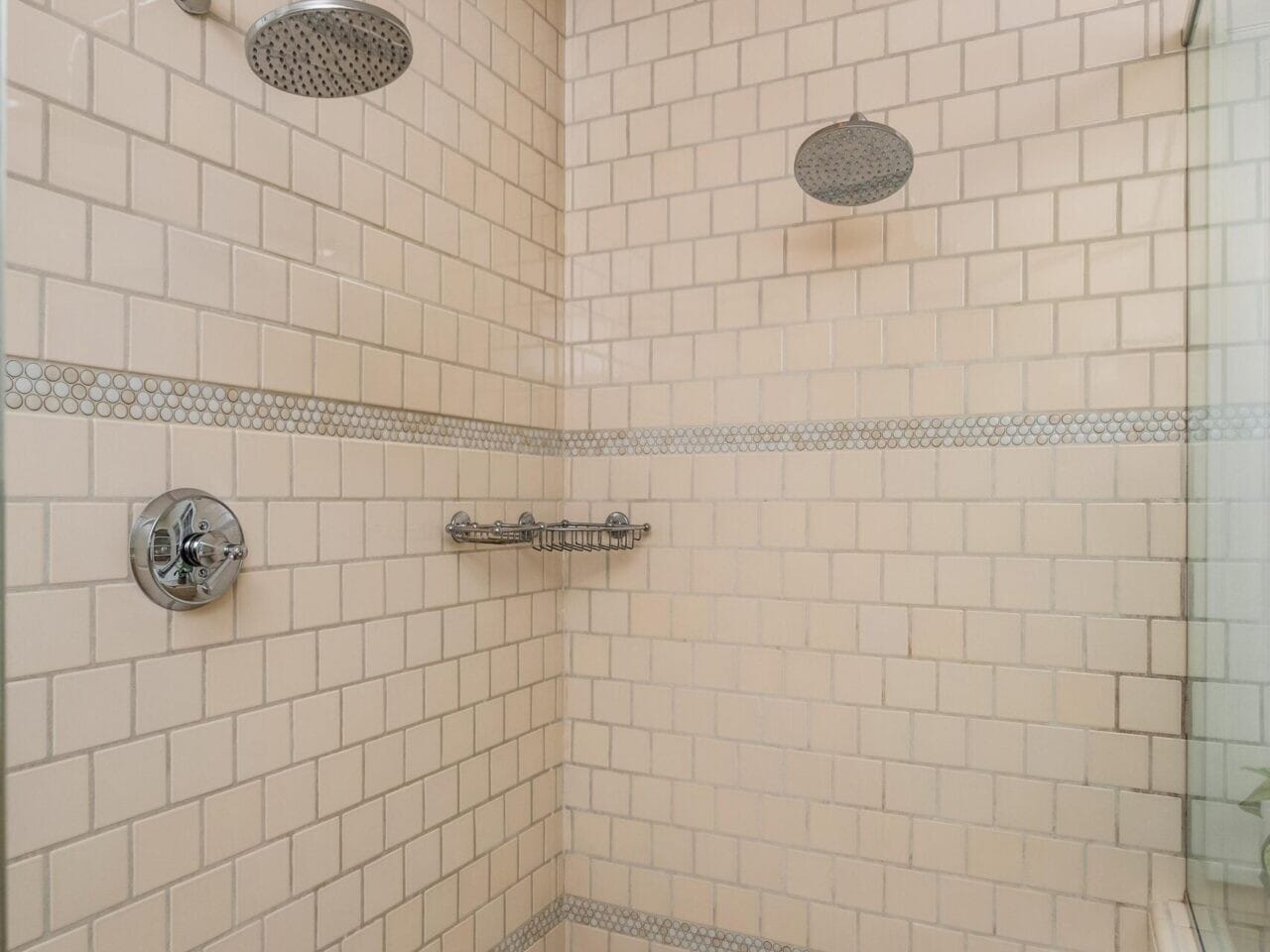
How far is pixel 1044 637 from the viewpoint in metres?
1.66

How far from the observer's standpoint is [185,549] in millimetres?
1173

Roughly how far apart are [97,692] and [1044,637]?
1547 mm

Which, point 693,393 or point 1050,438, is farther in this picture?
point 693,393

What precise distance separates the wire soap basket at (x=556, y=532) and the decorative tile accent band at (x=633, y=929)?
0.84 m

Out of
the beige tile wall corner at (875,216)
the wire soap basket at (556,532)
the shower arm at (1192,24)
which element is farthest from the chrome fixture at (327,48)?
the shower arm at (1192,24)

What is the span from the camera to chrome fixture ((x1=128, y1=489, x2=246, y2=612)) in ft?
3.74

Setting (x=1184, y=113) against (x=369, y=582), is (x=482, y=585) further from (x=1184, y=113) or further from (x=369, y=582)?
(x=1184, y=113)

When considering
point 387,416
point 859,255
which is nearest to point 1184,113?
point 859,255

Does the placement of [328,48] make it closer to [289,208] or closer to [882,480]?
[289,208]

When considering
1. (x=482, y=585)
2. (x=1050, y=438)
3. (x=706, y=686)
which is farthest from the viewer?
(x=706, y=686)

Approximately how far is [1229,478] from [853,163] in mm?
759

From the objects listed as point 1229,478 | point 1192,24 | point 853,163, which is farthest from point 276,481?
point 1192,24

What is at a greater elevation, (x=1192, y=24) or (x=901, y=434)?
(x=1192, y=24)

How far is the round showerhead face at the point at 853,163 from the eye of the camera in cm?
143
